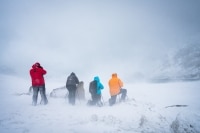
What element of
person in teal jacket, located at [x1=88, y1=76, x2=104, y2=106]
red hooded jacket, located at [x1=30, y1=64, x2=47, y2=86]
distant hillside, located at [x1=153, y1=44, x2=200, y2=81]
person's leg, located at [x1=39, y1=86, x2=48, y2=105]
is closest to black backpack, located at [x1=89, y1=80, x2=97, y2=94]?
person in teal jacket, located at [x1=88, y1=76, x2=104, y2=106]

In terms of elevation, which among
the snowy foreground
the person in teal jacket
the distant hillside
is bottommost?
the snowy foreground

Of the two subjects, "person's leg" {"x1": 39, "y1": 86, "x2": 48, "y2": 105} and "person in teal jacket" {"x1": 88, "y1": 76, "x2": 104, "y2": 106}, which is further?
"person in teal jacket" {"x1": 88, "y1": 76, "x2": 104, "y2": 106}

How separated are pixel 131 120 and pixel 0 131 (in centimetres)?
590

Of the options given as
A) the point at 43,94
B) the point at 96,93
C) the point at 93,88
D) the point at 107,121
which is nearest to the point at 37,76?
the point at 43,94

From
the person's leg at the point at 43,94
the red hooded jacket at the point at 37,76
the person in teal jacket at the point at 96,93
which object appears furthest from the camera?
the person in teal jacket at the point at 96,93

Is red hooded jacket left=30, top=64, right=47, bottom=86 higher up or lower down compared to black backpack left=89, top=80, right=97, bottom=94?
higher up

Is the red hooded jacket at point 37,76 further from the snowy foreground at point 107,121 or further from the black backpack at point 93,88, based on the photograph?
the black backpack at point 93,88

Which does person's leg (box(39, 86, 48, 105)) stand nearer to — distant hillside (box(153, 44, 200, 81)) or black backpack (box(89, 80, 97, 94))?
black backpack (box(89, 80, 97, 94))

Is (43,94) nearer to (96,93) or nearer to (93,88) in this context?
(93,88)

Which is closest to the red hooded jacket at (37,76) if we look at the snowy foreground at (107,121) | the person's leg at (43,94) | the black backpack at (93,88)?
the person's leg at (43,94)

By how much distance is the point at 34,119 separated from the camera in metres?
8.98

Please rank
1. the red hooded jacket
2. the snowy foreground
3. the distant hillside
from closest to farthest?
the snowy foreground, the red hooded jacket, the distant hillside

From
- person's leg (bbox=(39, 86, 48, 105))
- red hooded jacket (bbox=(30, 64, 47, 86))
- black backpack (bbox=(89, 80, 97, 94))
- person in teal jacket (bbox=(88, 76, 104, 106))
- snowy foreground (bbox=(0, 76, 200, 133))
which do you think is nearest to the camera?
snowy foreground (bbox=(0, 76, 200, 133))

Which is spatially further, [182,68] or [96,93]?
[182,68]
